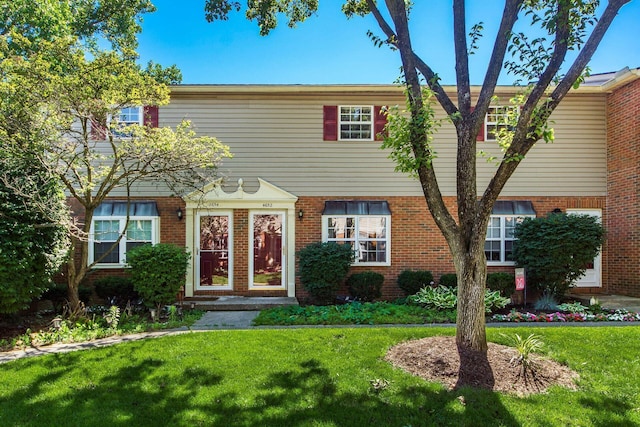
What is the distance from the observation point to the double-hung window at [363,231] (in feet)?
32.4

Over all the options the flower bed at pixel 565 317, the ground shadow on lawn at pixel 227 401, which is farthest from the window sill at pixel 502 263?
the ground shadow on lawn at pixel 227 401

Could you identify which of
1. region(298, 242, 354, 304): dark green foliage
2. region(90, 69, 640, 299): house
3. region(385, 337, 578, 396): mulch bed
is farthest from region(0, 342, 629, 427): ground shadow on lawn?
region(90, 69, 640, 299): house

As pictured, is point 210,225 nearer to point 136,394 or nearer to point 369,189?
point 369,189

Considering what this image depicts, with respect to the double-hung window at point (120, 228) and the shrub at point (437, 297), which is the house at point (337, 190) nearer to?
the double-hung window at point (120, 228)

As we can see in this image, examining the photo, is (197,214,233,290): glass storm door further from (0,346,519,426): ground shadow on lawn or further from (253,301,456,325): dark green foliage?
(0,346,519,426): ground shadow on lawn

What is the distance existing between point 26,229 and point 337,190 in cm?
669

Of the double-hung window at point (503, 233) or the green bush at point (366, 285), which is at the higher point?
the double-hung window at point (503, 233)

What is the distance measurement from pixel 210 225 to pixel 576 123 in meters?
10.4

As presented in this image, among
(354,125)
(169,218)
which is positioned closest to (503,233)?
(354,125)

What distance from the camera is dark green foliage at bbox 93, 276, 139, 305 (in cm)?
888

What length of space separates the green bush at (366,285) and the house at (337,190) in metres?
0.54

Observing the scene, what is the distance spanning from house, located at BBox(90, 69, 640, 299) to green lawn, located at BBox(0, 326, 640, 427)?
4.45m

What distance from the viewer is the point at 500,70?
457 cm

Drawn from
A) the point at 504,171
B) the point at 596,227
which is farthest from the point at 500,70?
the point at 596,227
